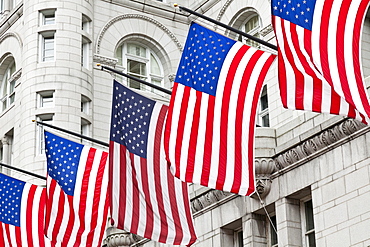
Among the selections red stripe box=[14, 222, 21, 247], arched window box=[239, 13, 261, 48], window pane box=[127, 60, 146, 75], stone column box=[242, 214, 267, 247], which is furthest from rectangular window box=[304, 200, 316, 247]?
window pane box=[127, 60, 146, 75]

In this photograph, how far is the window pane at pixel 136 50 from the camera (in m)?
41.8

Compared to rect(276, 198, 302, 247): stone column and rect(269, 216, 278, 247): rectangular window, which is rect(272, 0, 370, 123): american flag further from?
rect(269, 216, 278, 247): rectangular window

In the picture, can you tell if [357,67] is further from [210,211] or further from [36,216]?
[36,216]

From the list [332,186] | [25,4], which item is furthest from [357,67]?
[25,4]

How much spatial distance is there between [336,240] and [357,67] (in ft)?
19.8

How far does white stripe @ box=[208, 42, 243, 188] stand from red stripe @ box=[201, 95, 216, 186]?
0.08 meters

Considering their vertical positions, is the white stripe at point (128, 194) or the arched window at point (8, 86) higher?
the arched window at point (8, 86)

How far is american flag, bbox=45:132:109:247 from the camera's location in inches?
1161

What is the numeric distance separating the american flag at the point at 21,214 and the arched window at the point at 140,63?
32.1 feet

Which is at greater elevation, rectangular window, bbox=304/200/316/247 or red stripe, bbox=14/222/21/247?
red stripe, bbox=14/222/21/247

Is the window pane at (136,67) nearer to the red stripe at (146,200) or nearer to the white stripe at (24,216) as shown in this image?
the white stripe at (24,216)

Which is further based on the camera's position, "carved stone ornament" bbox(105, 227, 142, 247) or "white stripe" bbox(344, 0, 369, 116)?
"carved stone ornament" bbox(105, 227, 142, 247)

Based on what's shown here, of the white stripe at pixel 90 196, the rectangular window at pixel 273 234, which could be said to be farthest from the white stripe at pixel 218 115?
the white stripe at pixel 90 196

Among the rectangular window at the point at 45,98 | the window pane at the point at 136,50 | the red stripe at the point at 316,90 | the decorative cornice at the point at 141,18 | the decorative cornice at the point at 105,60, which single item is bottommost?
the red stripe at the point at 316,90
